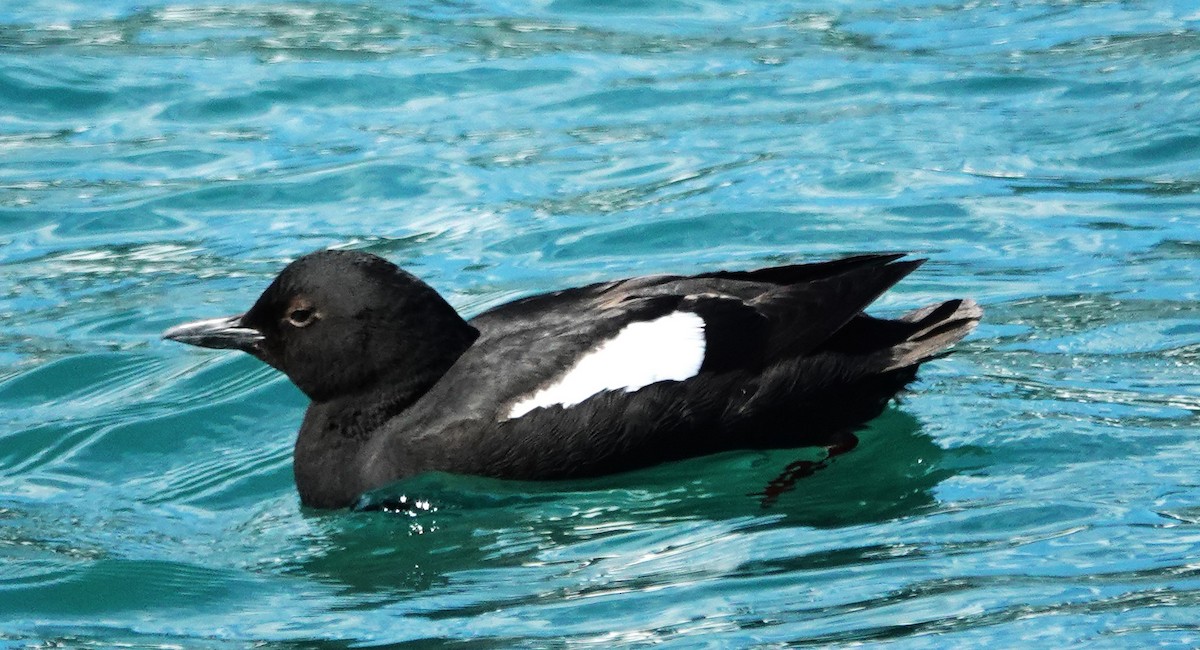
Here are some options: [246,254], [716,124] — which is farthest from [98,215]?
[716,124]

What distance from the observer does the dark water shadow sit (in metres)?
5.44

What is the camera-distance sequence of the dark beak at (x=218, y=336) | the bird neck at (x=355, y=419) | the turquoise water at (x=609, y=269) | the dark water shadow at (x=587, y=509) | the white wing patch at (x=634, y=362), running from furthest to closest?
the dark beak at (x=218, y=336), the bird neck at (x=355, y=419), the white wing patch at (x=634, y=362), the dark water shadow at (x=587, y=509), the turquoise water at (x=609, y=269)

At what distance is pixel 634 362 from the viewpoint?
5.89 m

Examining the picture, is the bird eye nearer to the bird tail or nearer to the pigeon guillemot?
the pigeon guillemot

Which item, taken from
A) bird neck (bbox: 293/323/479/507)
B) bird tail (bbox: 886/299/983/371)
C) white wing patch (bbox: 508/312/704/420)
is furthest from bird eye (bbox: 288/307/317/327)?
bird tail (bbox: 886/299/983/371)

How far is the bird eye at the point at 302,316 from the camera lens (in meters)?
6.04

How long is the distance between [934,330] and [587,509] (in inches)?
52.6

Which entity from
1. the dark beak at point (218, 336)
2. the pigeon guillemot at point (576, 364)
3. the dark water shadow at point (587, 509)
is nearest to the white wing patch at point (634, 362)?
the pigeon guillemot at point (576, 364)

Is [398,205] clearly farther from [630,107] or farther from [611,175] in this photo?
[630,107]

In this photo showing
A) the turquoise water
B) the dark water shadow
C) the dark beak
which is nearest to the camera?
the turquoise water

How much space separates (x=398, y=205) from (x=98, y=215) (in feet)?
5.01

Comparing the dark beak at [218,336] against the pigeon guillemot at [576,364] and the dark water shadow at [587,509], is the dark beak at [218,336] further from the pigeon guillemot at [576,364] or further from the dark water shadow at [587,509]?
the dark water shadow at [587,509]

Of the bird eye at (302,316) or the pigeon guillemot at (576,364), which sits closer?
the pigeon guillemot at (576,364)

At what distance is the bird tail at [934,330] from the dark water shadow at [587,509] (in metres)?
0.32
